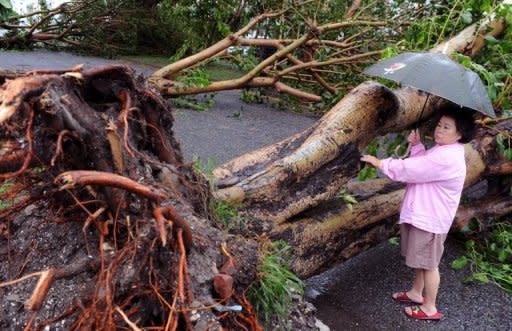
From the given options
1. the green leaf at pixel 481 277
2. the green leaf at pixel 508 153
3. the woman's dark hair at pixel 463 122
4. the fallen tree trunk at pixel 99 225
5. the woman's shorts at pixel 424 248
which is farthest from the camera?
the green leaf at pixel 508 153

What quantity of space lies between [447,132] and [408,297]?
1.22m

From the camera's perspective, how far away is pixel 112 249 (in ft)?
5.20

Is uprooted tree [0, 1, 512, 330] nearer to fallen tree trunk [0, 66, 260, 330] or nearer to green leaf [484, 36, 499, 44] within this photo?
fallen tree trunk [0, 66, 260, 330]

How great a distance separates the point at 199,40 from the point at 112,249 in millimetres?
7302

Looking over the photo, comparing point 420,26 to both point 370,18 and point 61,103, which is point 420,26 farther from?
point 61,103

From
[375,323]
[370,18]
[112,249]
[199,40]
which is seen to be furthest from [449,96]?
[199,40]

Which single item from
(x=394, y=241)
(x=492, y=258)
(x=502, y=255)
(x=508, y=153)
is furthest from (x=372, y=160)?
(x=492, y=258)

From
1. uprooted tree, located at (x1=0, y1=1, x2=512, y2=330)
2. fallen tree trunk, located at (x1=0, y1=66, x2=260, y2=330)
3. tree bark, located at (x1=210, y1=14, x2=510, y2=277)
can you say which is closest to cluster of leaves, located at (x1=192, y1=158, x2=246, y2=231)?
tree bark, located at (x1=210, y1=14, x2=510, y2=277)

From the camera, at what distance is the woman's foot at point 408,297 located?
3316mm

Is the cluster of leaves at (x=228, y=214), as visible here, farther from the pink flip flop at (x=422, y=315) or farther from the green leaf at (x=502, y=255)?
the green leaf at (x=502, y=255)

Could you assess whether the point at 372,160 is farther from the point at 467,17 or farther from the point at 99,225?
the point at 99,225

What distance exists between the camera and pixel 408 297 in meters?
3.33

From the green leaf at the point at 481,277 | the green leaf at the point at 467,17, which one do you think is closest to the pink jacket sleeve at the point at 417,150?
the green leaf at the point at 481,277

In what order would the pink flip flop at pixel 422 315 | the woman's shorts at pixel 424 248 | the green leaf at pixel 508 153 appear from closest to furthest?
the woman's shorts at pixel 424 248 → the pink flip flop at pixel 422 315 → the green leaf at pixel 508 153
